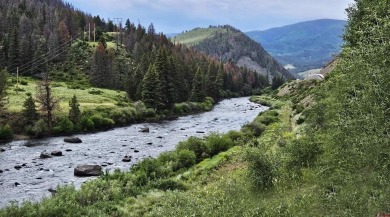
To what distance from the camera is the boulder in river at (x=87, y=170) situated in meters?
47.7

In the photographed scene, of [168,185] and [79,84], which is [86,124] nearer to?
[168,185]

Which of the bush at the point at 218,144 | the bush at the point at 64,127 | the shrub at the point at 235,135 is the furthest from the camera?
the bush at the point at 64,127

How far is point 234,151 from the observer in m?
53.3

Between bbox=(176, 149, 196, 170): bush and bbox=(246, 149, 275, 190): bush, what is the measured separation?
1684cm

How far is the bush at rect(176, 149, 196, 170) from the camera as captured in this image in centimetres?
4930

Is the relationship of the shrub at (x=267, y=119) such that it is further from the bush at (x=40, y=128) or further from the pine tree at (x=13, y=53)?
the pine tree at (x=13, y=53)

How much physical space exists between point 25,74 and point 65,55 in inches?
1172

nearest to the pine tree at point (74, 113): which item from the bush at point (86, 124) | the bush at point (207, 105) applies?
the bush at point (86, 124)

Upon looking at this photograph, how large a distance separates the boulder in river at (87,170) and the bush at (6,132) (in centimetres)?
2760

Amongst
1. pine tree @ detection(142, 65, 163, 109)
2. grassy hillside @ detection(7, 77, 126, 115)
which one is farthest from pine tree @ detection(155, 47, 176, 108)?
grassy hillside @ detection(7, 77, 126, 115)

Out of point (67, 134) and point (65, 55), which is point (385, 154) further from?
point (65, 55)

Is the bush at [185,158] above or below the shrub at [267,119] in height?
below

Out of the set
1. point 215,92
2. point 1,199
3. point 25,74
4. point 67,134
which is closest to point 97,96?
point 67,134

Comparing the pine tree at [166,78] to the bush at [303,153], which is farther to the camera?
the pine tree at [166,78]
